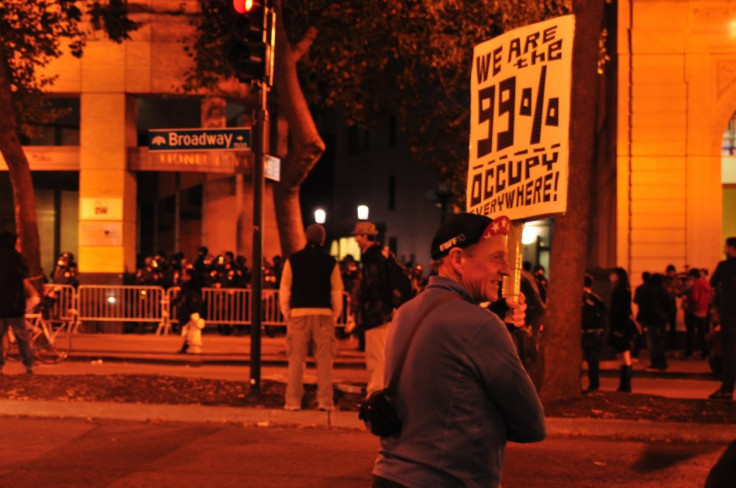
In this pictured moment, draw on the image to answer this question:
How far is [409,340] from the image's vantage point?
3410mm

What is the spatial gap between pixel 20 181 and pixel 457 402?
15.1 metres

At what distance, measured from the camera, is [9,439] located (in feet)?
30.8

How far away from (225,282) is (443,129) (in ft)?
19.3

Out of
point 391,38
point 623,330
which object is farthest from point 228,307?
point 623,330

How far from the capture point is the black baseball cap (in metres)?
3.46

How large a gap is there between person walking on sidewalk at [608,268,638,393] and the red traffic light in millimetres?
6386

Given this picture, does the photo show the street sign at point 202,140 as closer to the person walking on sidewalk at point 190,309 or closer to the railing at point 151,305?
the person walking on sidewalk at point 190,309

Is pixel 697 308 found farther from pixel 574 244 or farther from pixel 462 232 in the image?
pixel 462 232

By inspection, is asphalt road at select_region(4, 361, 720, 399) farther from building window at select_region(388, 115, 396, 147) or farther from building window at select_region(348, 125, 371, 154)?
building window at select_region(348, 125, 371, 154)

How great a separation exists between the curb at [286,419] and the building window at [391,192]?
3526cm

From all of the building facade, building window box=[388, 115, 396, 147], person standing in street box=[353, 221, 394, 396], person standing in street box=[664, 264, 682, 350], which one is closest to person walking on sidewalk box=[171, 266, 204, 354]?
the building facade

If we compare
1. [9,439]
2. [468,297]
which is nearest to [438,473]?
[468,297]

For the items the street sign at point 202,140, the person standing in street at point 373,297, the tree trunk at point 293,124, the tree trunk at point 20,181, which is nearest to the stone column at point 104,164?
the tree trunk at point 20,181

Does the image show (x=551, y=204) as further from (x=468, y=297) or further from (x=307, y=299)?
(x=307, y=299)
